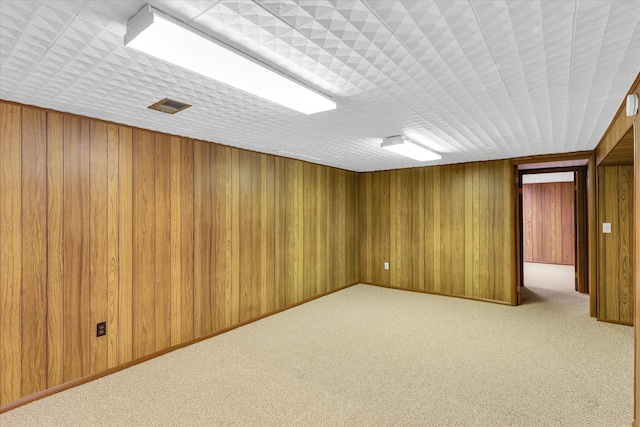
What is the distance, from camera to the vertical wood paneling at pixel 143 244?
2979 millimetres

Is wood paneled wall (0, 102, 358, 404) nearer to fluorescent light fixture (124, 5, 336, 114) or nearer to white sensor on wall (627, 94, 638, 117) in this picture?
fluorescent light fixture (124, 5, 336, 114)

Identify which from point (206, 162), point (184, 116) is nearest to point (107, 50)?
point (184, 116)

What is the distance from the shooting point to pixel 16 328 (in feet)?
7.61

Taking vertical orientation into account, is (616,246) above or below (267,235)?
below

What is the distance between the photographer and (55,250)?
251 centimetres

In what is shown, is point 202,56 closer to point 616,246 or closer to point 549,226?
point 616,246

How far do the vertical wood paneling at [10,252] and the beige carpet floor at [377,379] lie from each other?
277 millimetres

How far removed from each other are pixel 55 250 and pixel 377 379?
2.69m

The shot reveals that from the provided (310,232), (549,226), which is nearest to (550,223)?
(549,226)

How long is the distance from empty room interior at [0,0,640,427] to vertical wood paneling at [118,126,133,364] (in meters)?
0.02

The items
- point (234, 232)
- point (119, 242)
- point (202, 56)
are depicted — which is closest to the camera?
point (202, 56)

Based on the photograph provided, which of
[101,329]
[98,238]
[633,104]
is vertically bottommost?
[101,329]

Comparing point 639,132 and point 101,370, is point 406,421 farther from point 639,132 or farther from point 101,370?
point 101,370

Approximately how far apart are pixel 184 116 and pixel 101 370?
220cm
